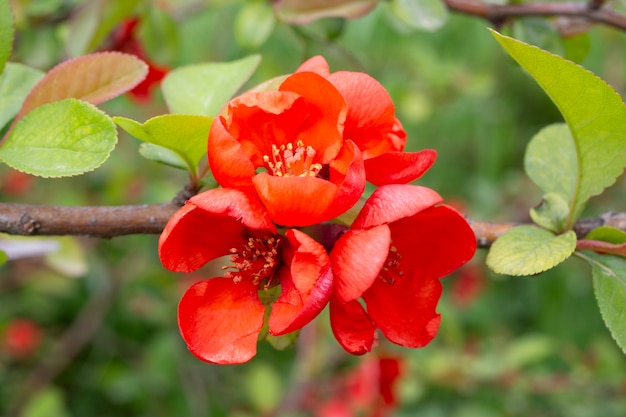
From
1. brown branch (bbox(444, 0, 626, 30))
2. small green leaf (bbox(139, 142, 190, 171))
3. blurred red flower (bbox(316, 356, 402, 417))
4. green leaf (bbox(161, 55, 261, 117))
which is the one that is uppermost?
brown branch (bbox(444, 0, 626, 30))

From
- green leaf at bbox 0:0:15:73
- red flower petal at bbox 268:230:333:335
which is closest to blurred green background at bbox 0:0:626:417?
green leaf at bbox 0:0:15:73

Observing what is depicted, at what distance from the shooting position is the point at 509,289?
3117 mm

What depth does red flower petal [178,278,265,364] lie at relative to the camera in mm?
571

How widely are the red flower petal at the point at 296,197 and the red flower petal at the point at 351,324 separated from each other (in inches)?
3.5

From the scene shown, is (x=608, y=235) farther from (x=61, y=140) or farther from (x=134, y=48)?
(x=134, y=48)

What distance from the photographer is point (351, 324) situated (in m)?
0.59

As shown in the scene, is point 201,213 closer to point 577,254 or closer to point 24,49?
point 577,254

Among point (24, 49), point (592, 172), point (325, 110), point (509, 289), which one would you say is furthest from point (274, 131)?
point (509, 289)

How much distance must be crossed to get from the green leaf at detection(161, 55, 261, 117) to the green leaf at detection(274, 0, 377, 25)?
199mm

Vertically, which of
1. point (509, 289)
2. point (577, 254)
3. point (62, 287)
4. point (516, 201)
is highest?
point (577, 254)

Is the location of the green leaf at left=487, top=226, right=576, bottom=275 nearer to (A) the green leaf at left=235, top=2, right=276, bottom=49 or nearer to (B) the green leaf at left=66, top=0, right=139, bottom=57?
(A) the green leaf at left=235, top=2, right=276, bottom=49

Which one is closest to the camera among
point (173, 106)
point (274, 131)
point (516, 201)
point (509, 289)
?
point (274, 131)

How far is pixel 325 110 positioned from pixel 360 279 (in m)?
0.17

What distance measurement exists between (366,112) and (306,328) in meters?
1.40
